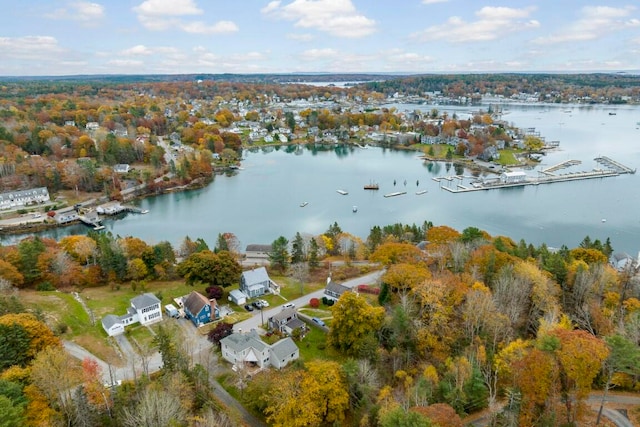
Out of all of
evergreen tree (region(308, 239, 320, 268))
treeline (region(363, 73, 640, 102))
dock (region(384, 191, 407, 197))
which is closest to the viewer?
evergreen tree (region(308, 239, 320, 268))

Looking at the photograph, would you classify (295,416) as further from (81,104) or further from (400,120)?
(81,104)

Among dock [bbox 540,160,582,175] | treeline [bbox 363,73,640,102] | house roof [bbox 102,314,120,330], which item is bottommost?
house roof [bbox 102,314,120,330]

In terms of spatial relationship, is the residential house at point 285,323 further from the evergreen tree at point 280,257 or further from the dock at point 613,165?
the dock at point 613,165

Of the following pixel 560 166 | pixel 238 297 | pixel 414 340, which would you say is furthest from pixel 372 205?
pixel 560 166

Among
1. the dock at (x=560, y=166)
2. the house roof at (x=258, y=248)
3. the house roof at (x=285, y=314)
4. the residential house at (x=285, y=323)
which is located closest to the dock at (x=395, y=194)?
the house roof at (x=258, y=248)

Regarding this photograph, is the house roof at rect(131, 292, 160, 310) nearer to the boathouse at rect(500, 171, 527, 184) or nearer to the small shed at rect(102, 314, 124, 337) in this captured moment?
the small shed at rect(102, 314, 124, 337)

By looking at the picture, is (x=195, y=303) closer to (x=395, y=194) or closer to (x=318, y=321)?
(x=318, y=321)

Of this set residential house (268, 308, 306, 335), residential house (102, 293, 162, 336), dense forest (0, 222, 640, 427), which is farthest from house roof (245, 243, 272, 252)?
residential house (268, 308, 306, 335)
